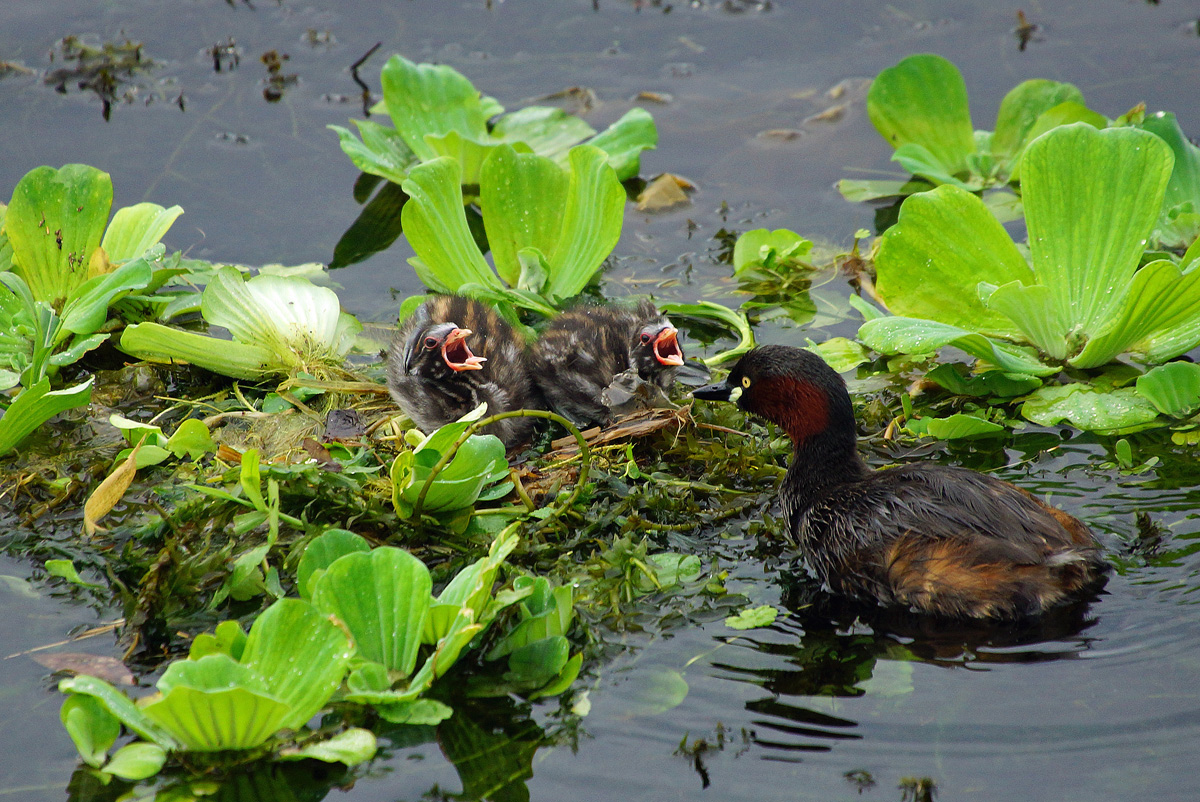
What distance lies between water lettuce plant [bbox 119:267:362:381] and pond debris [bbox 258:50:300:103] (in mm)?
2231

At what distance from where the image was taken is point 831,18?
7.11 m

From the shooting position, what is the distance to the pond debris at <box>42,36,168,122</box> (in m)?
6.67

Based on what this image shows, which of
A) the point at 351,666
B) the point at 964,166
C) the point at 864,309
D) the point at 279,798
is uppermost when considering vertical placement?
the point at 964,166

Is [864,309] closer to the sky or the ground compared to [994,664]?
closer to the sky

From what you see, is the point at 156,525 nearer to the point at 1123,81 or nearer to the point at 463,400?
the point at 463,400

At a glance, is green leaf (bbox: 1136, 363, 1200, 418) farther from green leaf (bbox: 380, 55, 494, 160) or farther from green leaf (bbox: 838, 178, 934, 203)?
green leaf (bbox: 380, 55, 494, 160)

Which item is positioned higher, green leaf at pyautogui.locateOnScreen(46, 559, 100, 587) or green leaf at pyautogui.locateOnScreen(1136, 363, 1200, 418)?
green leaf at pyautogui.locateOnScreen(1136, 363, 1200, 418)

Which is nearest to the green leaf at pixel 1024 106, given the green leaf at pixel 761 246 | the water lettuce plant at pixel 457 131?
the green leaf at pixel 761 246

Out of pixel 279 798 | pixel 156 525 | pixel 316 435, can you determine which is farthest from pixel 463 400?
pixel 279 798

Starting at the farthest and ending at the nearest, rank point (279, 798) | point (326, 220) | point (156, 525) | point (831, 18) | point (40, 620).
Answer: point (831, 18) → point (326, 220) → point (156, 525) → point (40, 620) → point (279, 798)

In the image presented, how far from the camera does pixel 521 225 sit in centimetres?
517

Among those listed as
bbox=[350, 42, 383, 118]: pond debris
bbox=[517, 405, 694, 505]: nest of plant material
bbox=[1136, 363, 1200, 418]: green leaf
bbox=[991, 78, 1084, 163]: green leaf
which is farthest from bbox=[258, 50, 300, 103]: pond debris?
bbox=[1136, 363, 1200, 418]: green leaf

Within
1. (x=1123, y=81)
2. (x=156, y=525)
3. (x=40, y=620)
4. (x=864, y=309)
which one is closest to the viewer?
(x=40, y=620)

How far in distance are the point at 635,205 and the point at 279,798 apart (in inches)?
148
